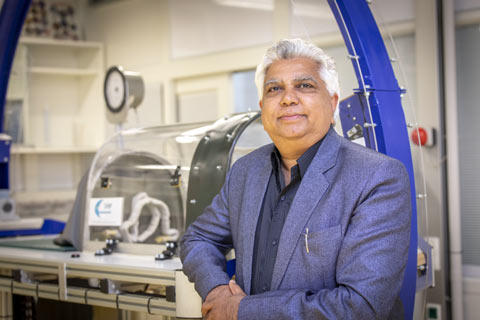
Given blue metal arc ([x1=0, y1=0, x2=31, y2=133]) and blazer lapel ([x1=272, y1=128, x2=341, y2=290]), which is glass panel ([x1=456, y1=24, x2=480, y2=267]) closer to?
blazer lapel ([x1=272, y1=128, x2=341, y2=290])

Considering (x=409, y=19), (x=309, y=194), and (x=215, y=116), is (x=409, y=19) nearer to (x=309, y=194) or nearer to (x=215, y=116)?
(x=215, y=116)

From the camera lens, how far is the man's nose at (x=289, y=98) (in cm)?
162

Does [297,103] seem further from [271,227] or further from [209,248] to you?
[209,248]

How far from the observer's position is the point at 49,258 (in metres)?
2.36

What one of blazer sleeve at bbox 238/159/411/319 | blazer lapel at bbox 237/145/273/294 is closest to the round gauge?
blazer lapel at bbox 237/145/273/294

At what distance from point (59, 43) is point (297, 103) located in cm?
440

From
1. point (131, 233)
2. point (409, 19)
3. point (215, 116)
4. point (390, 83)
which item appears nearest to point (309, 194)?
point (390, 83)

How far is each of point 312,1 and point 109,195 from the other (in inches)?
88.9

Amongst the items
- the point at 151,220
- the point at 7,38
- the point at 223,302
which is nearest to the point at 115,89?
the point at 7,38

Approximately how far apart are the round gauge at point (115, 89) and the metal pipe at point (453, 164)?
6.14ft

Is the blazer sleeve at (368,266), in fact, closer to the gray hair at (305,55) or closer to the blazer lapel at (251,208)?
the blazer lapel at (251,208)

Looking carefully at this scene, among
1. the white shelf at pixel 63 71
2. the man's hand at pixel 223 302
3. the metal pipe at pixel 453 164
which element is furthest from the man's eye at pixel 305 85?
the white shelf at pixel 63 71

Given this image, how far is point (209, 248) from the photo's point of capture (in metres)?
1.81

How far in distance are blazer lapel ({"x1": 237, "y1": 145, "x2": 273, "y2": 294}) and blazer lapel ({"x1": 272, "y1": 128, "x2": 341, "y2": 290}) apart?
0.37 ft
